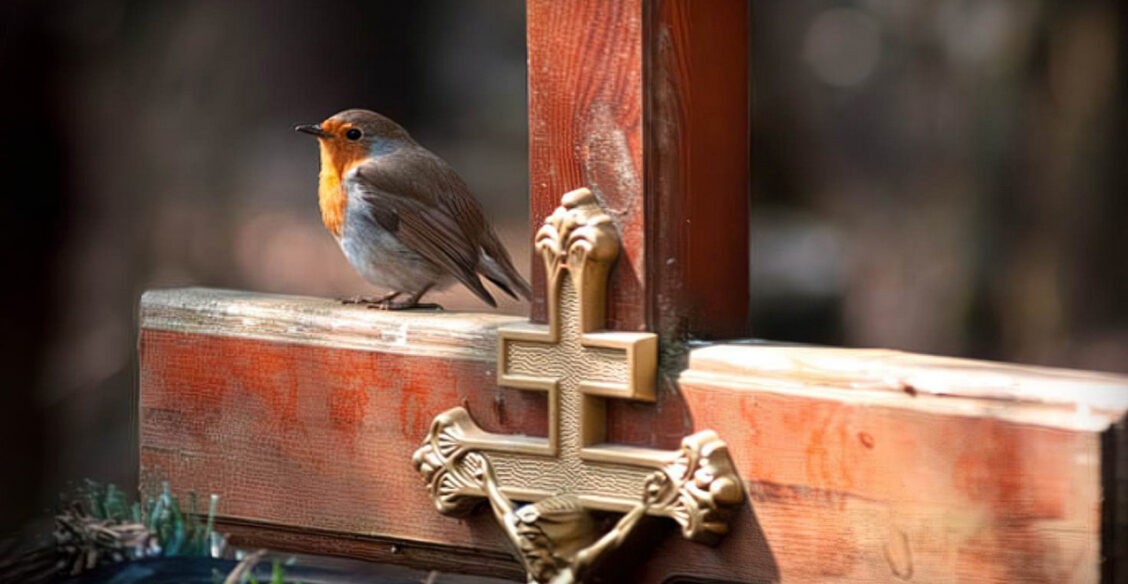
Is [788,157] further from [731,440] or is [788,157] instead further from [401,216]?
[731,440]

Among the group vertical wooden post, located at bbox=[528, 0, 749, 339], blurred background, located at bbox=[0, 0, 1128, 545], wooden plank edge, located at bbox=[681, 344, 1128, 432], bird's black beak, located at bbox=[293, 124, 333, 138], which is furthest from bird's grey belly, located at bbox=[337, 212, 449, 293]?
blurred background, located at bbox=[0, 0, 1128, 545]

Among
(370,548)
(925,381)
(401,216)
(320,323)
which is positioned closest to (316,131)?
(401,216)

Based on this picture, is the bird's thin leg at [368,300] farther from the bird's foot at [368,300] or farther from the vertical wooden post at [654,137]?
the vertical wooden post at [654,137]

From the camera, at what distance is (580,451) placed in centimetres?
234

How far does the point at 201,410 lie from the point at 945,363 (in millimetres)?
967

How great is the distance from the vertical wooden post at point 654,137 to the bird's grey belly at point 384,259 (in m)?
0.52

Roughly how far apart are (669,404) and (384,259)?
0.71m

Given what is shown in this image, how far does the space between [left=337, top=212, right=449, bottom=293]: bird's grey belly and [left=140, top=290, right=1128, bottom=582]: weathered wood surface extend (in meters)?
0.24

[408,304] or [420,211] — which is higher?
[420,211]

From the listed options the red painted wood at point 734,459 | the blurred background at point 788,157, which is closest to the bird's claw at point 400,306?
the red painted wood at point 734,459

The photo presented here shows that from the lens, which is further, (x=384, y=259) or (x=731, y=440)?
(x=384, y=259)

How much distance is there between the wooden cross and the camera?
2068 mm

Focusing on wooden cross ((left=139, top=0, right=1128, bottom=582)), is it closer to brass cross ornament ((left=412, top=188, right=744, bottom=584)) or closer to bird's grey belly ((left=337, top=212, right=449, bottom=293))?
brass cross ornament ((left=412, top=188, right=744, bottom=584))

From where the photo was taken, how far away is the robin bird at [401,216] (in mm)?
2812
